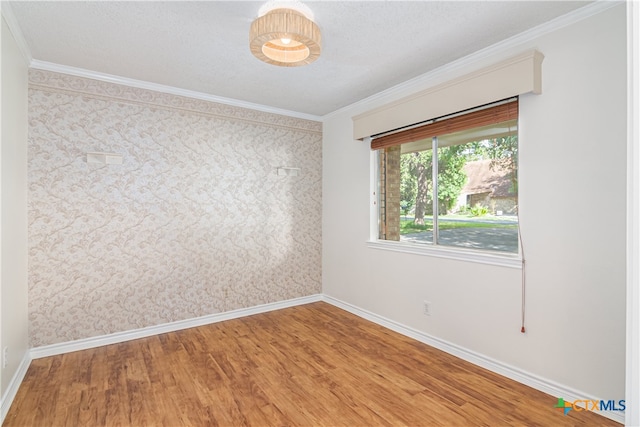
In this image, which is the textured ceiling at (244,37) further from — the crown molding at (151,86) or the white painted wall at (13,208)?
the white painted wall at (13,208)

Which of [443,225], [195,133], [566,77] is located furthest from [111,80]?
[566,77]

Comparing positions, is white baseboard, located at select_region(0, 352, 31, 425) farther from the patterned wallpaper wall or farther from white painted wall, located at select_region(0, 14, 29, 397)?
the patterned wallpaper wall

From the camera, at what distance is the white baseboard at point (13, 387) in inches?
78.9

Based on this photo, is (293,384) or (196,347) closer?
(293,384)

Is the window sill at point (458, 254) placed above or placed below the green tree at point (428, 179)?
below

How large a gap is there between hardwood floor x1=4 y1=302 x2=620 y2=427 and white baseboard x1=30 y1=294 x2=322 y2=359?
0.08 metres

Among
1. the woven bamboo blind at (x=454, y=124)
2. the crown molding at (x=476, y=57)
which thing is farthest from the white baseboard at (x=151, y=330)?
the crown molding at (x=476, y=57)

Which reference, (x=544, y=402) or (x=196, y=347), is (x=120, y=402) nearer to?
(x=196, y=347)

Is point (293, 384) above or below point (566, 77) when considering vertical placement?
below

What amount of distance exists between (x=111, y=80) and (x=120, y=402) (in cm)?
284

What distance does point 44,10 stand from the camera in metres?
2.07

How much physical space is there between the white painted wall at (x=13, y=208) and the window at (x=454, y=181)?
10.5 feet

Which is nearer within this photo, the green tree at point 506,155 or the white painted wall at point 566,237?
the white painted wall at point 566,237

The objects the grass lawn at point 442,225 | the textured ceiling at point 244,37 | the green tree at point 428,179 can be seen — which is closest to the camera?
the textured ceiling at point 244,37
